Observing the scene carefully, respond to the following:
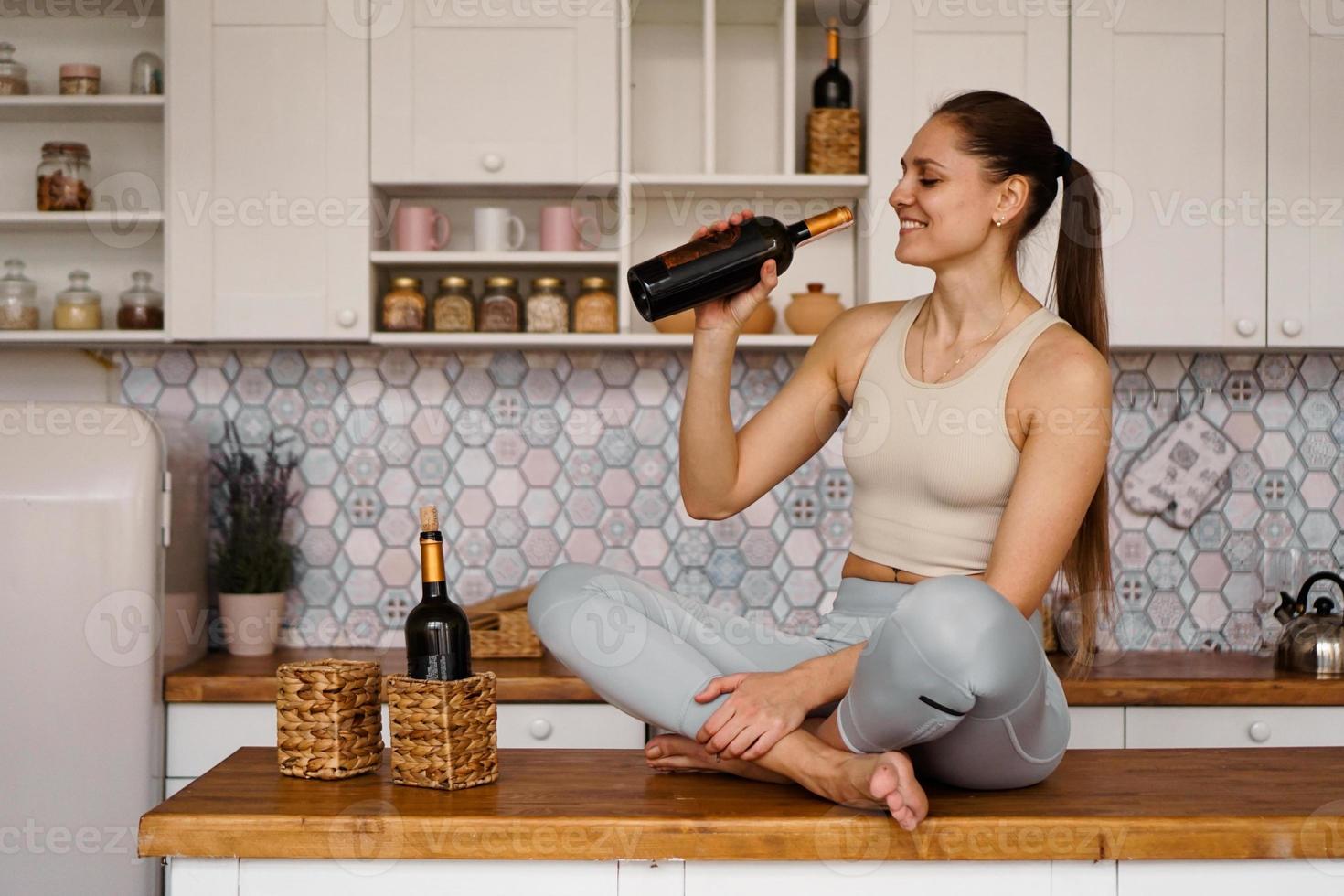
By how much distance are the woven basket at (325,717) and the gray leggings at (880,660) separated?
215mm

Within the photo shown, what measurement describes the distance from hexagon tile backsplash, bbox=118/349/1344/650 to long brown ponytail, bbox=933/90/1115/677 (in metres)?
1.16

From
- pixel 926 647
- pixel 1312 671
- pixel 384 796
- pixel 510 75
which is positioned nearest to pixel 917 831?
pixel 926 647

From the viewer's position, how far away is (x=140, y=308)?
2.61 metres

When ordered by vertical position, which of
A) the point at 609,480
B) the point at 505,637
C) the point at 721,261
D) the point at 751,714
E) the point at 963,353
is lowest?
the point at 505,637

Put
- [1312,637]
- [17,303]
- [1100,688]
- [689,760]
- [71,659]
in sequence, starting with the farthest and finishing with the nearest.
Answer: [17,303]
[1312,637]
[1100,688]
[71,659]
[689,760]

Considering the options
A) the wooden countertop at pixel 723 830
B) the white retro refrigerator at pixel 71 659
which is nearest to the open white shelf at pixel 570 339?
the white retro refrigerator at pixel 71 659

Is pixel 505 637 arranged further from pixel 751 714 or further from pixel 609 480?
pixel 751 714

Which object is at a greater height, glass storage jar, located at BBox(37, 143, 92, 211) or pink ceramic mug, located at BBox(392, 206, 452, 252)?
glass storage jar, located at BBox(37, 143, 92, 211)

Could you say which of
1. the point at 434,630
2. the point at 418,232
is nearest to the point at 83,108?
the point at 418,232

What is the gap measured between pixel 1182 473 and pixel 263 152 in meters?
2.04

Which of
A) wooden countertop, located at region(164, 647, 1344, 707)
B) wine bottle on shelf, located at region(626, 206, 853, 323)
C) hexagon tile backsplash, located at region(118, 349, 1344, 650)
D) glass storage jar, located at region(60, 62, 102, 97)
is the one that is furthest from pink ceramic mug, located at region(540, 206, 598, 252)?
wine bottle on shelf, located at region(626, 206, 853, 323)

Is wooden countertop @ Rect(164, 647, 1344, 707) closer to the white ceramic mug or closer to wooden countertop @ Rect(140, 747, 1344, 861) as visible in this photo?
the white ceramic mug

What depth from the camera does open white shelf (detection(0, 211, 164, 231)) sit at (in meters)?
2.55

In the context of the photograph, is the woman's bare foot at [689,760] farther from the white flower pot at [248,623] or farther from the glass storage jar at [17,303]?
the glass storage jar at [17,303]
